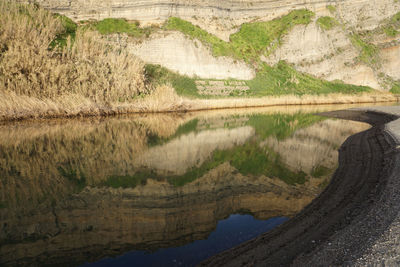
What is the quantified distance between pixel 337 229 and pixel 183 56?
1093 inches

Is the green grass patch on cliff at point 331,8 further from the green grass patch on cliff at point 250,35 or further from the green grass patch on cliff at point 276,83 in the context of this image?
→ the green grass patch on cliff at point 276,83

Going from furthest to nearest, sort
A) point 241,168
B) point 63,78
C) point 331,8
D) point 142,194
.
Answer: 1. point 331,8
2. point 63,78
3. point 241,168
4. point 142,194

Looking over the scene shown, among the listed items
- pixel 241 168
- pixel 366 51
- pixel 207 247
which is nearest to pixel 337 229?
pixel 207 247

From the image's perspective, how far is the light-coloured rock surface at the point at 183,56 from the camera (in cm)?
2842

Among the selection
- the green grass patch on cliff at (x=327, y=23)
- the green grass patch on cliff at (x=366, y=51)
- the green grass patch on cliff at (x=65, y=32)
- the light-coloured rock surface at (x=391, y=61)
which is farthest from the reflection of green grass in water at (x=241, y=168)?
the light-coloured rock surface at (x=391, y=61)

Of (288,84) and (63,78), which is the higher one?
(288,84)

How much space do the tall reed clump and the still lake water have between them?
17.4 ft

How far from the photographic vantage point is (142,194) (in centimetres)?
583

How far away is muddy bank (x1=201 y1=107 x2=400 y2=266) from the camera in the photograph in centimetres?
320

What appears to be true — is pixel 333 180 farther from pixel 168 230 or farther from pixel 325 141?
pixel 325 141

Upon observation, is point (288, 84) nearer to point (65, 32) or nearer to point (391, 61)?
point (391, 61)

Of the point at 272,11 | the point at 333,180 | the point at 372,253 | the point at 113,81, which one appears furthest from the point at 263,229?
the point at 272,11

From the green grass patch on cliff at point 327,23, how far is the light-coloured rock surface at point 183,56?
19.4m

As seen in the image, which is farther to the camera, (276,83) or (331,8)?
(331,8)
